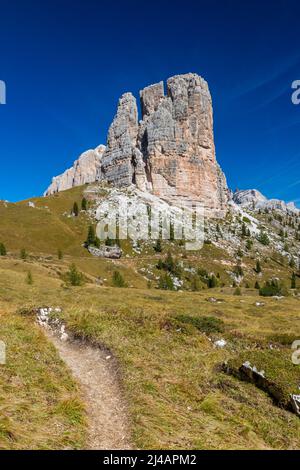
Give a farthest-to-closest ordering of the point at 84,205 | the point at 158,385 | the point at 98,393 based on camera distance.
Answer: the point at 84,205 < the point at 158,385 < the point at 98,393

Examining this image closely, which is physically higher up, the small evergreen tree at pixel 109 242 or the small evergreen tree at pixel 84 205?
the small evergreen tree at pixel 84 205

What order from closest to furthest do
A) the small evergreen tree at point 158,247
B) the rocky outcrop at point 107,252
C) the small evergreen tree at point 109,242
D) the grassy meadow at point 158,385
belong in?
the grassy meadow at point 158,385 < the rocky outcrop at point 107,252 < the small evergreen tree at point 109,242 < the small evergreen tree at point 158,247

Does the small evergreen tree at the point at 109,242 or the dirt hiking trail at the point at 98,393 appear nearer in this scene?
the dirt hiking trail at the point at 98,393

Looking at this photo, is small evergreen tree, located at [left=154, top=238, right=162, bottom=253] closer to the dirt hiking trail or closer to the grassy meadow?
the grassy meadow

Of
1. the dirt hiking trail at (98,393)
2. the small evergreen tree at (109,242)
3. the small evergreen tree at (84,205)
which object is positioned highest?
the small evergreen tree at (84,205)

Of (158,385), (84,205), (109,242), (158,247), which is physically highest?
(84,205)

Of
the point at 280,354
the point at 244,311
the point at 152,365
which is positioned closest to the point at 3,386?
the point at 152,365

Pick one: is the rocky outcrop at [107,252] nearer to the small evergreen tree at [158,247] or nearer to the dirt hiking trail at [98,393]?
the small evergreen tree at [158,247]

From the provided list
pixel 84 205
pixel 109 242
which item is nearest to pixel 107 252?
pixel 109 242

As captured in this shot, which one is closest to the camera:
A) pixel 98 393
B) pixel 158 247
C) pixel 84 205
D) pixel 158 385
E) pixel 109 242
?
pixel 98 393

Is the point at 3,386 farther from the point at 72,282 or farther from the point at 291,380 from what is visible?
the point at 72,282

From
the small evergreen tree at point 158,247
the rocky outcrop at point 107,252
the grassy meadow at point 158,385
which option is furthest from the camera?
the small evergreen tree at point 158,247

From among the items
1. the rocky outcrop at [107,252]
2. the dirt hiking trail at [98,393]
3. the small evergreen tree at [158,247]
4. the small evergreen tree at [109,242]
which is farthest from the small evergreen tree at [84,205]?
the dirt hiking trail at [98,393]

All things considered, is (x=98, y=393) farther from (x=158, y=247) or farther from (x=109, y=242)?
(x=158, y=247)
